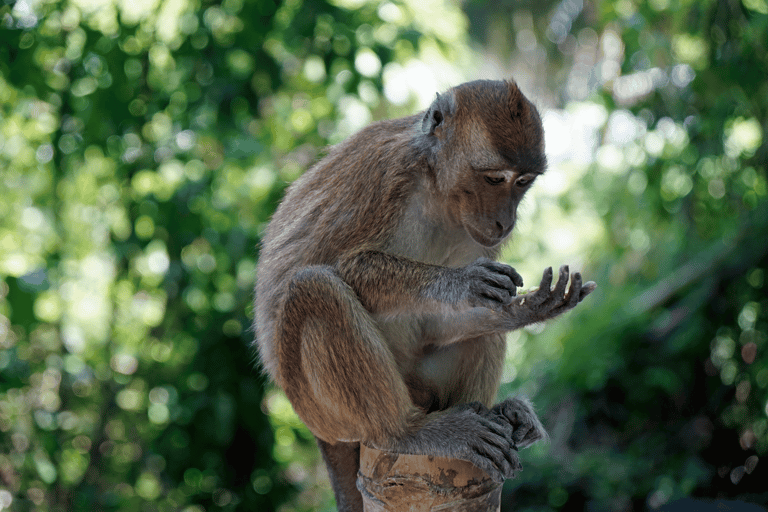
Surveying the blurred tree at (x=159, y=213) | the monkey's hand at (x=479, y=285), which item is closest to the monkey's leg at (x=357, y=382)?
the monkey's hand at (x=479, y=285)

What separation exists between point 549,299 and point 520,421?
69 centimetres

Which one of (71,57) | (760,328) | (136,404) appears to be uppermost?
(71,57)

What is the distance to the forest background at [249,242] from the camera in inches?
154

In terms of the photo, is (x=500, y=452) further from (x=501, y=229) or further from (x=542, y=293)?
(x=501, y=229)

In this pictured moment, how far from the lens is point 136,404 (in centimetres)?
460

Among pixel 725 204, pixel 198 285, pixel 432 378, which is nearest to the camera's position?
pixel 432 378

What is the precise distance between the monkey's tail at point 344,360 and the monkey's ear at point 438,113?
736mm

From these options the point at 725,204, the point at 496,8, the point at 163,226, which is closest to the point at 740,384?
the point at 725,204

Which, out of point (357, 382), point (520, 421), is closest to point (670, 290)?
point (520, 421)

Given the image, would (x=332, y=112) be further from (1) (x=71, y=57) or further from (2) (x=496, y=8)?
(2) (x=496, y=8)

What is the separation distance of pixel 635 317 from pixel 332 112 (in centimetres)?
343

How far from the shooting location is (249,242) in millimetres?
4129

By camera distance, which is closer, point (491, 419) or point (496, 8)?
point (491, 419)

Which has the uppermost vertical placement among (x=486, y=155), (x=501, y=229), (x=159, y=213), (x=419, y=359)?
(x=486, y=155)
